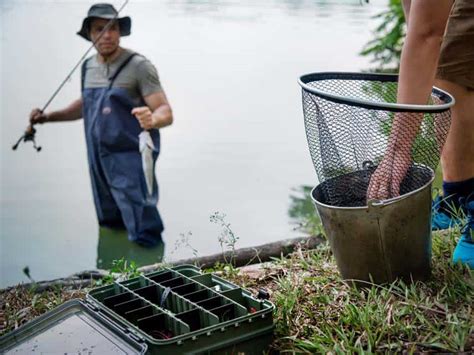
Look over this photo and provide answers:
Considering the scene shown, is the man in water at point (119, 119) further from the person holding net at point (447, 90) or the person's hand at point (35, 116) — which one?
the person holding net at point (447, 90)

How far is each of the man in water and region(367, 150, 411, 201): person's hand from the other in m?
3.39

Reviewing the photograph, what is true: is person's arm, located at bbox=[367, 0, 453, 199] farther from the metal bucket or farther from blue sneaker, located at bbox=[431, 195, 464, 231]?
blue sneaker, located at bbox=[431, 195, 464, 231]

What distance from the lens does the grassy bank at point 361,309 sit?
7.16 ft

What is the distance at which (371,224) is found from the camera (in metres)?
2.41

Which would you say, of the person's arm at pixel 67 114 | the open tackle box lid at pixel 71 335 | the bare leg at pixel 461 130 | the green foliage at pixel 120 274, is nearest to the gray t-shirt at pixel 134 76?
the person's arm at pixel 67 114

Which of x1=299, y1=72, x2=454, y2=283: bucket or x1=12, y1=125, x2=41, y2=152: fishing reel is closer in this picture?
x1=299, y1=72, x2=454, y2=283: bucket

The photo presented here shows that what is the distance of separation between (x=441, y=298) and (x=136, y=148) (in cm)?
391

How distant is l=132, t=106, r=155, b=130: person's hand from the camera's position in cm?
562

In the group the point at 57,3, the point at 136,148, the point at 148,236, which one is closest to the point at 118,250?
the point at 148,236

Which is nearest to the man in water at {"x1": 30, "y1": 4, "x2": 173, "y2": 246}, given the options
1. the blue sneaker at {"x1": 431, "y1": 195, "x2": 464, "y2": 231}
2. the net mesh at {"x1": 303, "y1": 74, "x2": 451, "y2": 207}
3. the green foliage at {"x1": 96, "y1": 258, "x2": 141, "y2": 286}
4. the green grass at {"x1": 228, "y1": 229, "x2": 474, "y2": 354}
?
the green foliage at {"x1": 96, "y1": 258, "x2": 141, "y2": 286}

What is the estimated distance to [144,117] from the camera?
5656mm

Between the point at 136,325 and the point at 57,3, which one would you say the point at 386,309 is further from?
the point at 57,3

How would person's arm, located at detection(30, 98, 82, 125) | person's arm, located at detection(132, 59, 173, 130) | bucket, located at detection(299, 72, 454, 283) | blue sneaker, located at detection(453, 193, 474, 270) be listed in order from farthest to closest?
person's arm, located at detection(30, 98, 82, 125) → person's arm, located at detection(132, 59, 173, 130) → blue sneaker, located at detection(453, 193, 474, 270) → bucket, located at detection(299, 72, 454, 283)

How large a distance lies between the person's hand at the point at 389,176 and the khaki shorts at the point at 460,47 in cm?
64
